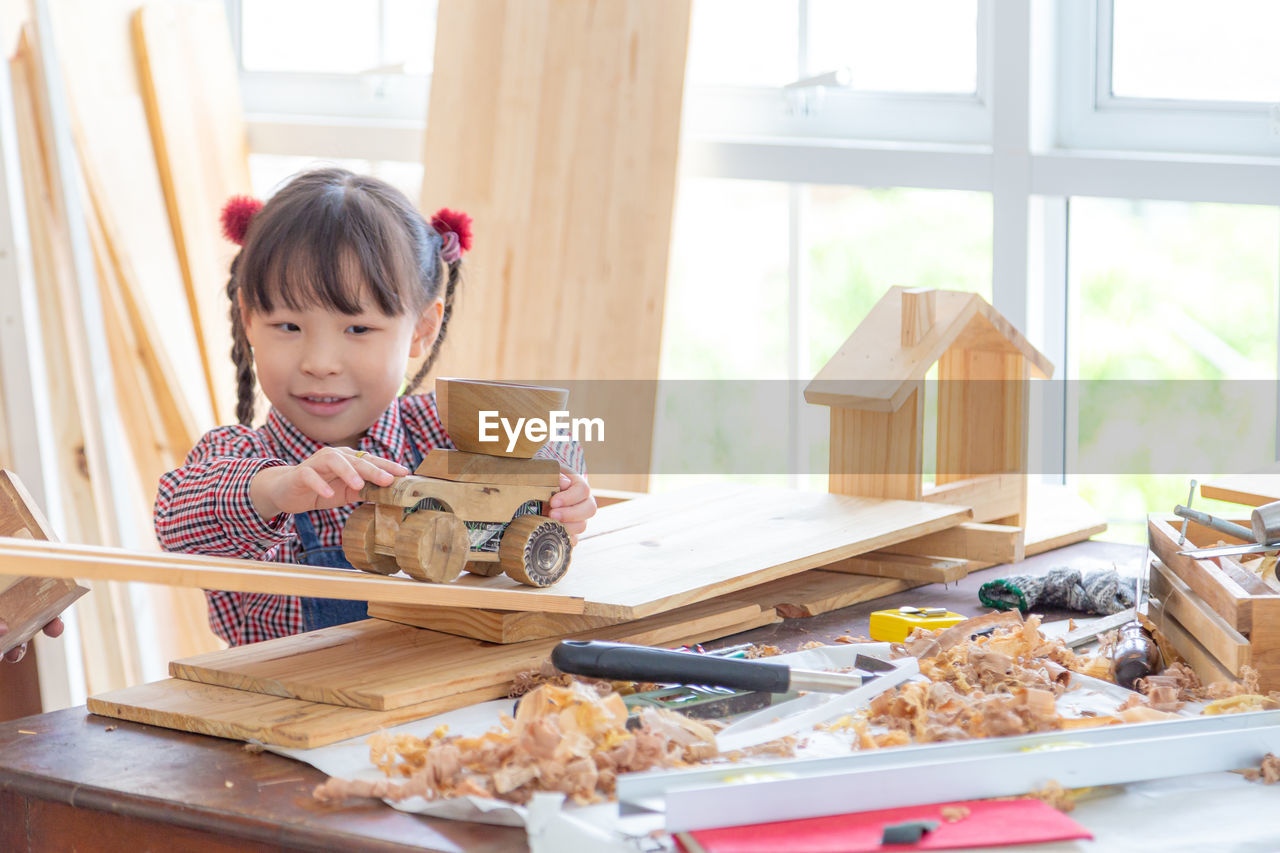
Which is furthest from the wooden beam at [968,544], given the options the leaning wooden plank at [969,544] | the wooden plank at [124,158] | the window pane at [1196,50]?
the wooden plank at [124,158]

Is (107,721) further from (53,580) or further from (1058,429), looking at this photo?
(1058,429)

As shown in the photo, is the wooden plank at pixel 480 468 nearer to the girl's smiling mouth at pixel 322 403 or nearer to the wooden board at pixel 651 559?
the wooden board at pixel 651 559

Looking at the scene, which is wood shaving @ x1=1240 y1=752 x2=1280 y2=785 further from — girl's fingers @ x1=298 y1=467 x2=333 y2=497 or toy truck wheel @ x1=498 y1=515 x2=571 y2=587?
girl's fingers @ x1=298 y1=467 x2=333 y2=497

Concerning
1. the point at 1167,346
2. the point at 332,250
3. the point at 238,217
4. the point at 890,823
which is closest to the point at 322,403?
the point at 332,250

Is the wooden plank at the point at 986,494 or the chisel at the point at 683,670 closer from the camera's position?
the chisel at the point at 683,670

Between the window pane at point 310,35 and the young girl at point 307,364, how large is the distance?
1511mm

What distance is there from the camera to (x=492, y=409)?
1.05 meters

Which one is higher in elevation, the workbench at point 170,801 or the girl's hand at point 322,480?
the girl's hand at point 322,480

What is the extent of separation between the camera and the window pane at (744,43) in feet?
8.13

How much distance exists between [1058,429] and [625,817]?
1.81 meters

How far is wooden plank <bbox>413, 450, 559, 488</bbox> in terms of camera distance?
1.06 meters

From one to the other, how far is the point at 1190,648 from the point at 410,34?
2.36 meters

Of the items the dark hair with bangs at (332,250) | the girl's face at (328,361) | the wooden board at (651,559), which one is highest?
the dark hair with bangs at (332,250)

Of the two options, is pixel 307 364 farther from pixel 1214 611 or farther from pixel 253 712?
pixel 1214 611
